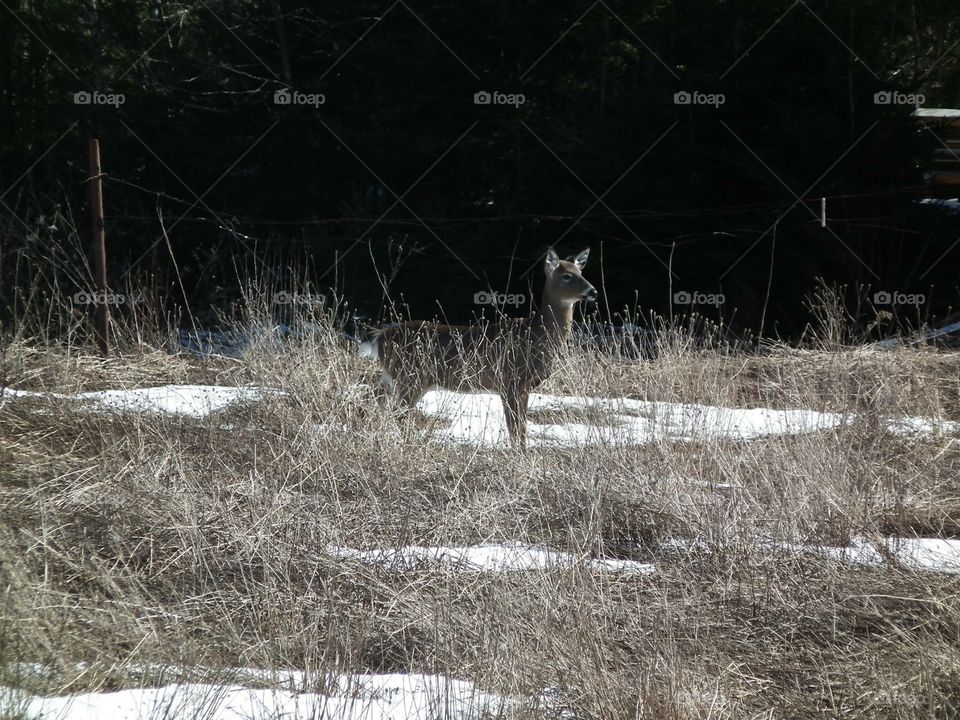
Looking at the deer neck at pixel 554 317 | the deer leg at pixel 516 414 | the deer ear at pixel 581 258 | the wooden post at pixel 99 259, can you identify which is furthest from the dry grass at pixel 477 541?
the deer ear at pixel 581 258

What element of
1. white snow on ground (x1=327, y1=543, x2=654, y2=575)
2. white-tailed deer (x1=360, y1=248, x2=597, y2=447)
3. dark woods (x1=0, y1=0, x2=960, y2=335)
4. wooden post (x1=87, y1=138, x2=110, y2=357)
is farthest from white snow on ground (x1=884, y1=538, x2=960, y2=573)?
wooden post (x1=87, y1=138, x2=110, y2=357)

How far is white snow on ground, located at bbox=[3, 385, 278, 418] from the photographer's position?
6984mm

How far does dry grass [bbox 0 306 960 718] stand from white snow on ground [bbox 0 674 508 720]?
0.12 meters

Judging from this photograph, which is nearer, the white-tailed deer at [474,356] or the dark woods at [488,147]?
the white-tailed deer at [474,356]

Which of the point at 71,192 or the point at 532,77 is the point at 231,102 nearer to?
the point at 71,192

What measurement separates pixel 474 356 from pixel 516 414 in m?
0.54

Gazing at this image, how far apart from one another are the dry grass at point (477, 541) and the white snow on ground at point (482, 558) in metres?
0.08

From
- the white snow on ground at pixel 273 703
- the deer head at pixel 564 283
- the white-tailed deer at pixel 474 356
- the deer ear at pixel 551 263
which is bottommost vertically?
the white snow on ground at pixel 273 703

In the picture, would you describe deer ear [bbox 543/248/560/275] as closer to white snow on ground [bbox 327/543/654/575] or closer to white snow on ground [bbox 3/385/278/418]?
white snow on ground [bbox 3/385/278/418]

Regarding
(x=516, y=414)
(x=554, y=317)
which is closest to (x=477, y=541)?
(x=516, y=414)

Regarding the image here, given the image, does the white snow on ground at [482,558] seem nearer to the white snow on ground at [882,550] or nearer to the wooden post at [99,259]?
the white snow on ground at [882,550]

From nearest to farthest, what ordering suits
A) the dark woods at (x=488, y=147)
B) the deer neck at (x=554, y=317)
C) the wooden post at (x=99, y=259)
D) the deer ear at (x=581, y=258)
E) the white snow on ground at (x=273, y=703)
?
the white snow on ground at (x=273, y=703), the wooden post at (x=99, y=259), the deer neck at (x=554, y=317), the deer ear at (x=581, y=258), the dark woods at (x=488, y=147)

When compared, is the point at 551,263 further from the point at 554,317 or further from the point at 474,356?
the point at 474,356

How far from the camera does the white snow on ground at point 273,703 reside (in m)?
3.37
